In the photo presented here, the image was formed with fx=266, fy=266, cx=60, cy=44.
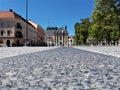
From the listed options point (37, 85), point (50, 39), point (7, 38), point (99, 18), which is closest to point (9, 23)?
point (7, 38)

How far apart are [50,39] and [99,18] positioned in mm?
138373

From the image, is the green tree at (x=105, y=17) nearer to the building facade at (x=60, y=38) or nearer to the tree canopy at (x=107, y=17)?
the tree canopy at (x=107, y=17)

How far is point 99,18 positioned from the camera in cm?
6122

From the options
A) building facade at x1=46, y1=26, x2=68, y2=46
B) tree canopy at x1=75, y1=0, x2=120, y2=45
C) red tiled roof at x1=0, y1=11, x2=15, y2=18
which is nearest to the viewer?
tree canopy at x1=75, y1=0, x2=120, y2=45

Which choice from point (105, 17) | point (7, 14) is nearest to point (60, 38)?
point (7, 14)

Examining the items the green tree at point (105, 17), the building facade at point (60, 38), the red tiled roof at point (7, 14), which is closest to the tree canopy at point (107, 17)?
the green tree at point (105, 17)

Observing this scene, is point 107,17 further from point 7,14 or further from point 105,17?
point 7,14

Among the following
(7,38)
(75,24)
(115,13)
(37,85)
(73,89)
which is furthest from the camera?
(75,24)

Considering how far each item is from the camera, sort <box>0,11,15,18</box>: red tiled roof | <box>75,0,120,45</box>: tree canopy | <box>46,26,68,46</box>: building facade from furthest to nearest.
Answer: <box>46,26,68,46</box>: building facade
<box>0,11,15,18</box>: red tiled roof
<box>75,0,120,45</box>: tree canopy

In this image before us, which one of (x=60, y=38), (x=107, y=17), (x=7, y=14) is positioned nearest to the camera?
(x=107, y=17)

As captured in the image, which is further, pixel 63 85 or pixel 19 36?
pixel 19 36

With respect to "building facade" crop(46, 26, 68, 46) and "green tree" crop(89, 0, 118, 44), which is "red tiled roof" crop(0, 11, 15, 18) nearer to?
"green tree" crop(89, 0, 118, 44)

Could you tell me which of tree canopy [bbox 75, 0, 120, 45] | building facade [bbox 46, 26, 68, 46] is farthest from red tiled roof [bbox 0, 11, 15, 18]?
building facade [bbox 46, 26, 68, 46]

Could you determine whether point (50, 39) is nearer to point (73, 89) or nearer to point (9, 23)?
point (9, 23)
